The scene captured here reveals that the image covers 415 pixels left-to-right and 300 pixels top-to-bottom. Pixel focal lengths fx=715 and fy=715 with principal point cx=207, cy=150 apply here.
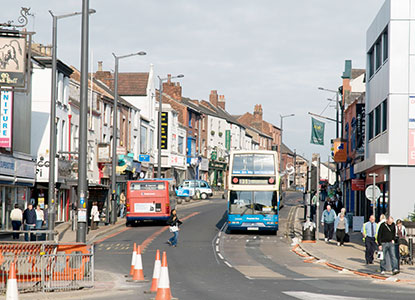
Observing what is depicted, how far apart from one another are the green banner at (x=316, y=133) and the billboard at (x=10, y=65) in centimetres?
3521

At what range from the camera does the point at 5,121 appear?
33.7 meters

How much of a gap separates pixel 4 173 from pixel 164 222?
484 inches

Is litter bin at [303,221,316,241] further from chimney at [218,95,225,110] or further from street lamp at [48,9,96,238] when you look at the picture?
chimney at [218,95,225,110]

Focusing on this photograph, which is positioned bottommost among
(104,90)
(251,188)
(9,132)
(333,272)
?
(333,272)

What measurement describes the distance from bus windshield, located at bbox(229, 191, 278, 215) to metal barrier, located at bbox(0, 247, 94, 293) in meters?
20.2

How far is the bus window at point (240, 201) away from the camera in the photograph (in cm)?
3700

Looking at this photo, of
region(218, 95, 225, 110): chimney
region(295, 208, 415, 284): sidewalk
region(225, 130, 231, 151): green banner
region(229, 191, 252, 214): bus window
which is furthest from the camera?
region(218, 95, 225, 110): chimney

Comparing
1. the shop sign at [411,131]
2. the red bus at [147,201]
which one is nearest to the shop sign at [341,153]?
the red bus at [147,201]

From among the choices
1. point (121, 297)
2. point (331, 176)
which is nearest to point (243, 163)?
point (121, 297)

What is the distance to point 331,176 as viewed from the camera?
119 m

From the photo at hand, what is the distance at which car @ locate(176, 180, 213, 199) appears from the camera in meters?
69.1

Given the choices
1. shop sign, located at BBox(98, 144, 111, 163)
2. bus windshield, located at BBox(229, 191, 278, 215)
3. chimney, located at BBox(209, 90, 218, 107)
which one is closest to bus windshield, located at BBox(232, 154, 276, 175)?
bus windshield, located at BBox(229, 191, 278, 215)

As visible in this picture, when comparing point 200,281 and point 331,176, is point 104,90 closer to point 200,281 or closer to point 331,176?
point 200,281

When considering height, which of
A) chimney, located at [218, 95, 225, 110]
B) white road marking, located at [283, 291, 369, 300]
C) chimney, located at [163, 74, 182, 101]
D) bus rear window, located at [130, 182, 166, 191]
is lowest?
white road marking, located at [283, 291, 369, 300]
